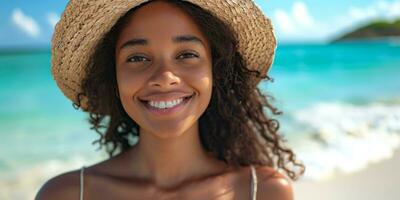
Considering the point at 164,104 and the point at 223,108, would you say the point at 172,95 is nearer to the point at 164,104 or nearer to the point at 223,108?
the point at 164,104

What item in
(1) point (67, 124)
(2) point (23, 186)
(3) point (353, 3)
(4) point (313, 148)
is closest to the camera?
(2) point (23, 186)

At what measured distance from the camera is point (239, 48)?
2525mm

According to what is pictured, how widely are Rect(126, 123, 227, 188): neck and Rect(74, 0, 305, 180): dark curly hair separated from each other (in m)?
0.19

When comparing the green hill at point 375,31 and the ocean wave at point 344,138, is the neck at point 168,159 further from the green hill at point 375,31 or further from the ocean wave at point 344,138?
the green hill at point 375,31

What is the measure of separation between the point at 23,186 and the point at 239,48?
12.1ft

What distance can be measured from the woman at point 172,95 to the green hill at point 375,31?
1043 inches

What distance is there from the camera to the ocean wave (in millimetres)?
5179

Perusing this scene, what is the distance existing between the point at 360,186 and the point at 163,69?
2796mm

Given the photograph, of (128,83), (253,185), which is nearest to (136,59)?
(128,83)

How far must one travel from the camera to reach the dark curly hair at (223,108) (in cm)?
246

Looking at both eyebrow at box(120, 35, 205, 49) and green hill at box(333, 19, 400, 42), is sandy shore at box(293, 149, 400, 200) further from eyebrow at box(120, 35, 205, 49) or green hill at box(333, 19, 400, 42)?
green hill at box(333, 19, 400, 42)

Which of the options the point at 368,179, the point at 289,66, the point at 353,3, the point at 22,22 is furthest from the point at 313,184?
the point at 353,3

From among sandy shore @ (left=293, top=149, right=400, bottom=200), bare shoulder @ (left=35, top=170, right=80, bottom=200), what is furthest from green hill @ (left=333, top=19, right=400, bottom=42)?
bare shoulder @ (left=35, top=170, right=80, bottom=200)

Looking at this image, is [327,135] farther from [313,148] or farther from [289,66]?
[289,66]
